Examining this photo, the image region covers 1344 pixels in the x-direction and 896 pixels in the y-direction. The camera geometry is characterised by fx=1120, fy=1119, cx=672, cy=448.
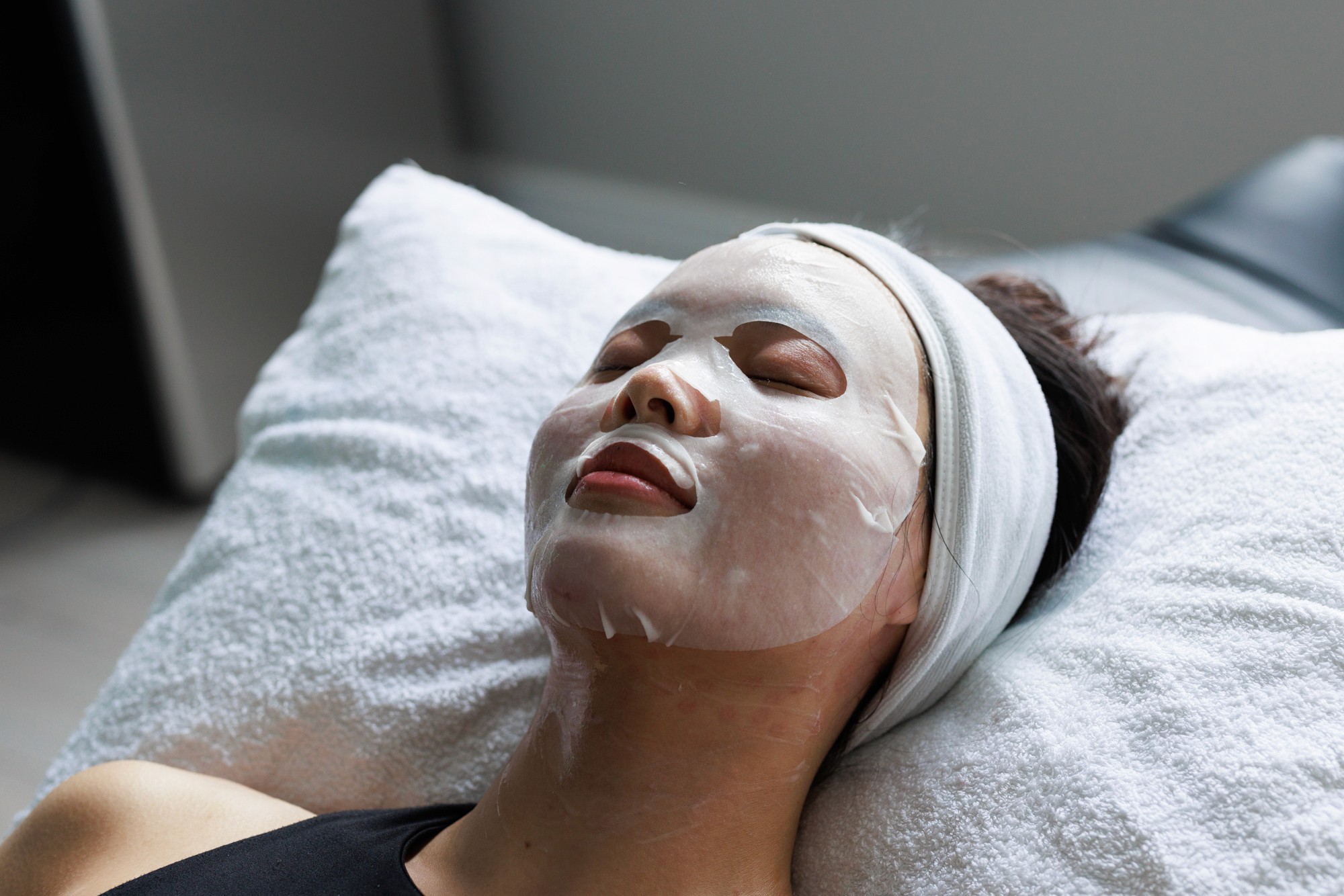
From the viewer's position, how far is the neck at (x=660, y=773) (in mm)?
776

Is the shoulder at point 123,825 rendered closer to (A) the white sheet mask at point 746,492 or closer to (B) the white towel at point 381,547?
(B) the white towel at point 381,547

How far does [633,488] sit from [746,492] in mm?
75

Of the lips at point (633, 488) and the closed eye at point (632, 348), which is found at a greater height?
the closed eye at point (632, 348)

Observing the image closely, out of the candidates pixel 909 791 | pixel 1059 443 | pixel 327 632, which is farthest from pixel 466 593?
pixel 1059 443

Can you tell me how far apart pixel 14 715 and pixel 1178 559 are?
1.74 meters

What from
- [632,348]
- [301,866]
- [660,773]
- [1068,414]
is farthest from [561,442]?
[1068,414]

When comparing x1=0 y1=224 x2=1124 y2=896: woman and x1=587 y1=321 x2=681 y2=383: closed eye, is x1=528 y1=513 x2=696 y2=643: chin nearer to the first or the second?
x1=0 y1=224 x2=1124 y2=896: woman

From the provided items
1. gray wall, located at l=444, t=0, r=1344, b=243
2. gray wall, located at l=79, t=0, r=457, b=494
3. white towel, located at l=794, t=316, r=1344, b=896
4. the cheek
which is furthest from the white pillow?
gray wall, located at l=444, t=0, r=1344, b=243

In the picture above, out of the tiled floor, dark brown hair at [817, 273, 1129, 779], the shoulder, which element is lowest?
the tiled floor

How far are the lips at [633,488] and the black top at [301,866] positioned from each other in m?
0.31

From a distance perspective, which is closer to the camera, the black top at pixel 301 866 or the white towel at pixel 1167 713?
the white towel at pixel 1167 713

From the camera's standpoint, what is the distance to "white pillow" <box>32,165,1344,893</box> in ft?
2.40

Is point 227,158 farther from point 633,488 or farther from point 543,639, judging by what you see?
point 633,488

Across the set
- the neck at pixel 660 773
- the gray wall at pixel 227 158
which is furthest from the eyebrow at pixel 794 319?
the gray wall at pixel 227 158
